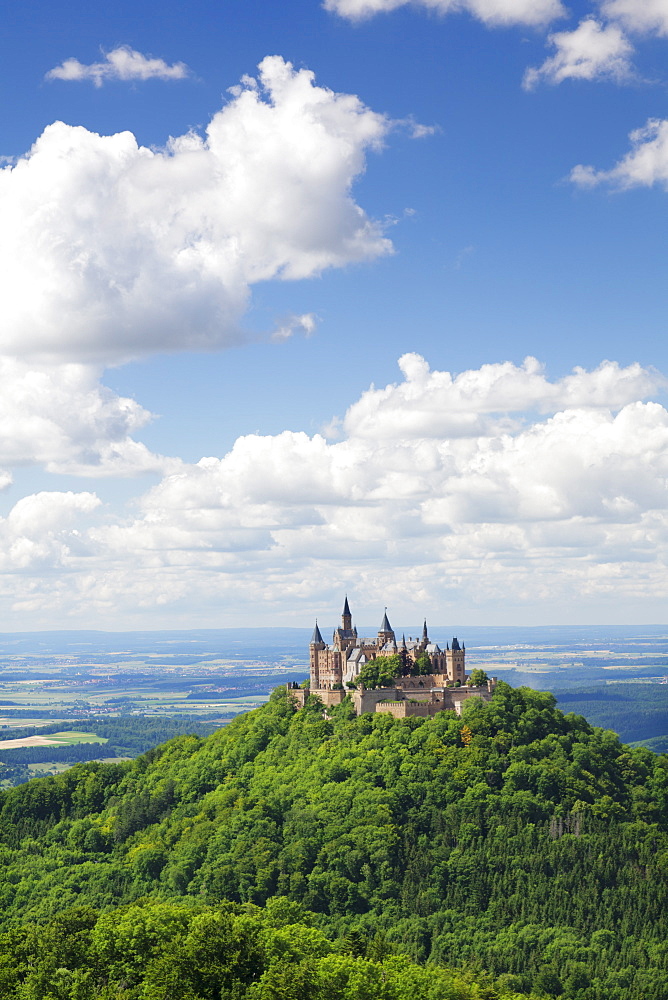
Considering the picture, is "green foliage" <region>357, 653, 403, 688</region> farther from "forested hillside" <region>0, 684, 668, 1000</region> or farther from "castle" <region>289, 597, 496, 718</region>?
"forested hillside" <region>0, 684, 668, 1000</region>

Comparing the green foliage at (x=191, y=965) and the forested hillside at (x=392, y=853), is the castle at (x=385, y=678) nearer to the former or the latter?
the forested hillside at (x=392, y=853)

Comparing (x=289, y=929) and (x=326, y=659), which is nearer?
(x=289, y=929)

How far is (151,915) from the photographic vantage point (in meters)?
117

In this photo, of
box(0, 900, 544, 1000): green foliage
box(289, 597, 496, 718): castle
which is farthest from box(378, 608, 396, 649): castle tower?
box(0, 900, 544, 1000): green foliage

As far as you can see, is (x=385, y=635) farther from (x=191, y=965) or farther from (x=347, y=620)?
(x=191, y=965)

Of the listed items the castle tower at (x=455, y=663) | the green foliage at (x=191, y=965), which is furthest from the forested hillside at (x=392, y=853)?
the castle tower at (x=455, y=663)

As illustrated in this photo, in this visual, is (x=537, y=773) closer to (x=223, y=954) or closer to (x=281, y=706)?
(x=281, y=706)

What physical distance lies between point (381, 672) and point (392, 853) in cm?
3287

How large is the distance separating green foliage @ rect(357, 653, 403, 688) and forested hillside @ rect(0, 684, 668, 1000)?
550 cm

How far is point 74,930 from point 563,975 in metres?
54.7

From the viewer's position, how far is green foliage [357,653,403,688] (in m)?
179

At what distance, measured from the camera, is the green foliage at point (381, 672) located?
179 m

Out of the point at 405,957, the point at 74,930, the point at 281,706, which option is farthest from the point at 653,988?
the point at 281,706

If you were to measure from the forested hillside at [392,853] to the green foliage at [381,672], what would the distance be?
550 cm
